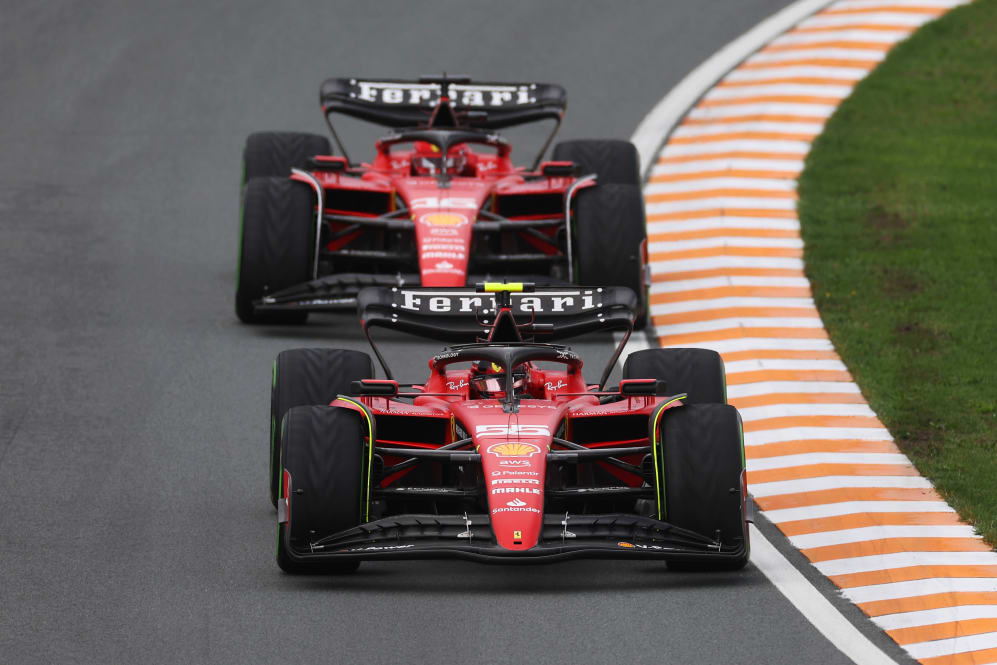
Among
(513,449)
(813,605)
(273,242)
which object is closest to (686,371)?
(513,449)

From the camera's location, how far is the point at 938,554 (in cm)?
1324

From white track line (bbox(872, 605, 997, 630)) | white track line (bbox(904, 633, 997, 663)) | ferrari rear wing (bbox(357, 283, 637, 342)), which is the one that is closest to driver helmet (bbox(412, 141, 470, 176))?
ferrari rear wing (bbox(357, 283, 637, 342))

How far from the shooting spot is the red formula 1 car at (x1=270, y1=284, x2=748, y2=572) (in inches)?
468

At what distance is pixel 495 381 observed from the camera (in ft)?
45.6

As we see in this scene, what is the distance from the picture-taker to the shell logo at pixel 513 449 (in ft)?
40.2

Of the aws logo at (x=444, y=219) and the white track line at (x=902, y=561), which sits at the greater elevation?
the aws logo at (x=444, y=219)

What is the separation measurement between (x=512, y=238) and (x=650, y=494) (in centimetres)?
800

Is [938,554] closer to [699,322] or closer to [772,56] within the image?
[699,322]

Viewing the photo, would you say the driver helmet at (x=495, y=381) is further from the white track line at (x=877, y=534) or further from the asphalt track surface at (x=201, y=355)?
the white track line at (x=877, y=534)

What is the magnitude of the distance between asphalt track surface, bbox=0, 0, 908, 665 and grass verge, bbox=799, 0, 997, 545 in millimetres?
2635

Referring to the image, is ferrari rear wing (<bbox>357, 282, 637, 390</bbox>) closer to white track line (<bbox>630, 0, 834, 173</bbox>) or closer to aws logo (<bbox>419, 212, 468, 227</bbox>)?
aws logo (<bbox>419, 212, 468, 227</bbox>)

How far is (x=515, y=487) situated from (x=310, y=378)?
2.42 meters

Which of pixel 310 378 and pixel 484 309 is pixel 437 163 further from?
pixel 310 378

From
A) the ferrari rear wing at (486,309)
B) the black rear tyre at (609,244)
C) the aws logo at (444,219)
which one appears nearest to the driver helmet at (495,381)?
the ferrari rear wing at (486,309)
